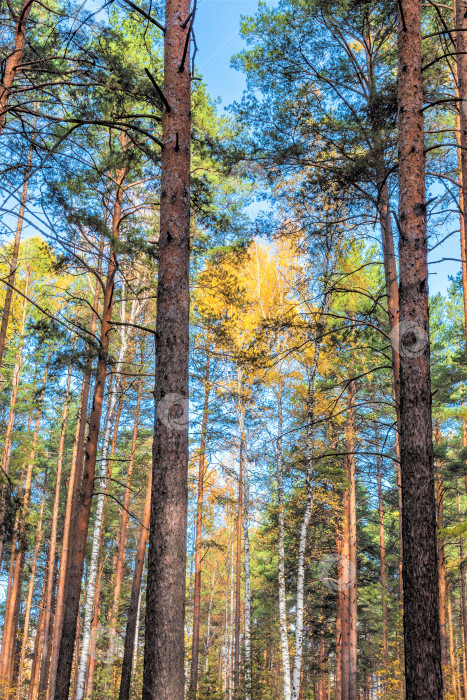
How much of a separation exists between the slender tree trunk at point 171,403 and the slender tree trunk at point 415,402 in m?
1.80

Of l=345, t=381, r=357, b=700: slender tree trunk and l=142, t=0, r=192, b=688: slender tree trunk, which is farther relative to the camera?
l=345, t=381, r=357, b=700: slender tree trunk

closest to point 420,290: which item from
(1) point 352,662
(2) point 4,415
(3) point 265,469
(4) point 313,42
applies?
(4) point 313,42

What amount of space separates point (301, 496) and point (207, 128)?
9432 mm

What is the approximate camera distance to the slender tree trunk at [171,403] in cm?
326

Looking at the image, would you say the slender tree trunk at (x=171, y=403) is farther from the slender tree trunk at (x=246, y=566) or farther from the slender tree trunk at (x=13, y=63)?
the slender tree trunk at (x=246, y=566)

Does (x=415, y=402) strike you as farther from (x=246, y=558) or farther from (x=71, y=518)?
(x=71, y=518)

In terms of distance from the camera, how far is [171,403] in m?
3.67

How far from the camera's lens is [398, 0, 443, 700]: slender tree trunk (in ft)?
12.7

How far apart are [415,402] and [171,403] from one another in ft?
6.98

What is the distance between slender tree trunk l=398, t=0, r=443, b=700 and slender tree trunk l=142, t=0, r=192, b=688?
70.7 inches

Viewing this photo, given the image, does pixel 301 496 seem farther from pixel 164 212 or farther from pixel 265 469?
pixel 164 212

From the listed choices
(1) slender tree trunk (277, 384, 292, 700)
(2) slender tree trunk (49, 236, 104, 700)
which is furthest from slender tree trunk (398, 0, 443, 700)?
(2) slender tree trunk (49, 236, 104, 700)

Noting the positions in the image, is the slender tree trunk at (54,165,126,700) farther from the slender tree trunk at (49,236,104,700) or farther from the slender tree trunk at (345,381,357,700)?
the slender tree trunk at (345,381,357,700)

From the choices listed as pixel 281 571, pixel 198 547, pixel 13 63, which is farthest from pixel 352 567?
pixel 13 63
